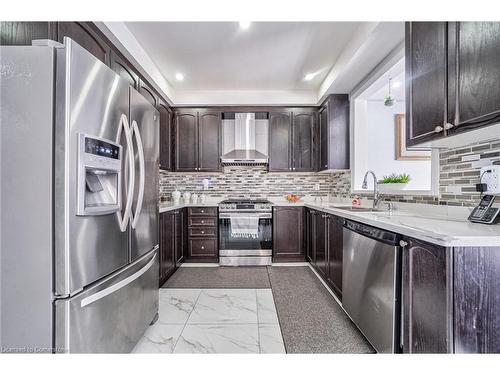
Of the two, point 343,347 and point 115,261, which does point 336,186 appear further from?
point 115,261

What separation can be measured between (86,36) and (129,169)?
3.64 feet

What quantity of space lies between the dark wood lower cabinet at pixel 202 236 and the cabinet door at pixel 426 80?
101 inches

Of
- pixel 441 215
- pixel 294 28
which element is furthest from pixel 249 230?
pixel 294 28

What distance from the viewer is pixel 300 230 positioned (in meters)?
3.42

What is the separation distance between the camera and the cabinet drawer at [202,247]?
11.2ft

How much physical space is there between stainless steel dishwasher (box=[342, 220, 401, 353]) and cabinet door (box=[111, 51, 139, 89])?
7.12 feet

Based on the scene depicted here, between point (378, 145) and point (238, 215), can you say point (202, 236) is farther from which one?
point (378, 145)

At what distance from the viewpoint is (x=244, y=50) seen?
2.58 meters

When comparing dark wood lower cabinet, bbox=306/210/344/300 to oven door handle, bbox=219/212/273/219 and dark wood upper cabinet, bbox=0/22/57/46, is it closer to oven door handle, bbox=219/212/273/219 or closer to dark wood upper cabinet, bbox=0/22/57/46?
oven door handle, bbox=219/212/273/219

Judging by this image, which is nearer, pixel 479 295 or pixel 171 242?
pixel 479 295

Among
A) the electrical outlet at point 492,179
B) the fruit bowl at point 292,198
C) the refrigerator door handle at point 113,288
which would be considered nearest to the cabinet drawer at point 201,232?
the fruit bowl at point 292,198

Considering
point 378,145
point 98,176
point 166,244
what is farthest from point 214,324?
point 378,145
